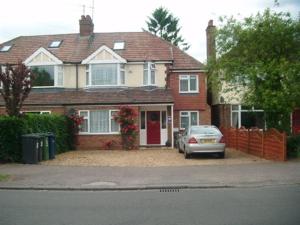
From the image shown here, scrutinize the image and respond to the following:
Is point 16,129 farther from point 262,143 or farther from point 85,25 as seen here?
point 85,25

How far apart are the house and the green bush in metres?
10.5

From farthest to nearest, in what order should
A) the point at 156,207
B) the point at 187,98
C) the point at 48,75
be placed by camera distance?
1. the point at 187,98
2. the point at 48,75
3. the point at 156,207

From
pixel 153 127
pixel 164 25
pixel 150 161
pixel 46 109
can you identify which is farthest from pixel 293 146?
pixel 164 25

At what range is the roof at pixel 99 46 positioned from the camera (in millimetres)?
32969

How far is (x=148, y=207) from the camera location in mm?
10562

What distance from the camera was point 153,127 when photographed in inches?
1267

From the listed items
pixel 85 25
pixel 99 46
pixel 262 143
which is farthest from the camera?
pixel 85 25

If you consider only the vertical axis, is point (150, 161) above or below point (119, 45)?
below

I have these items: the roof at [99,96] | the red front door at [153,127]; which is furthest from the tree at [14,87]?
the red front door at [153,127]

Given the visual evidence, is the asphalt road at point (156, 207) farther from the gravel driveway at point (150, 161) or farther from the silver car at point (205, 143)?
the silver car at point (205, 143)

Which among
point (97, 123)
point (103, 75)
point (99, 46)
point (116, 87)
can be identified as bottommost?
point (97, 123)

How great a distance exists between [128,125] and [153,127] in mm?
2551

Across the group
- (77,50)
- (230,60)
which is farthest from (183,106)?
(230,60)

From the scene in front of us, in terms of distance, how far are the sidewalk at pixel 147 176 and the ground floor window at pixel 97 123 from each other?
11.0m
